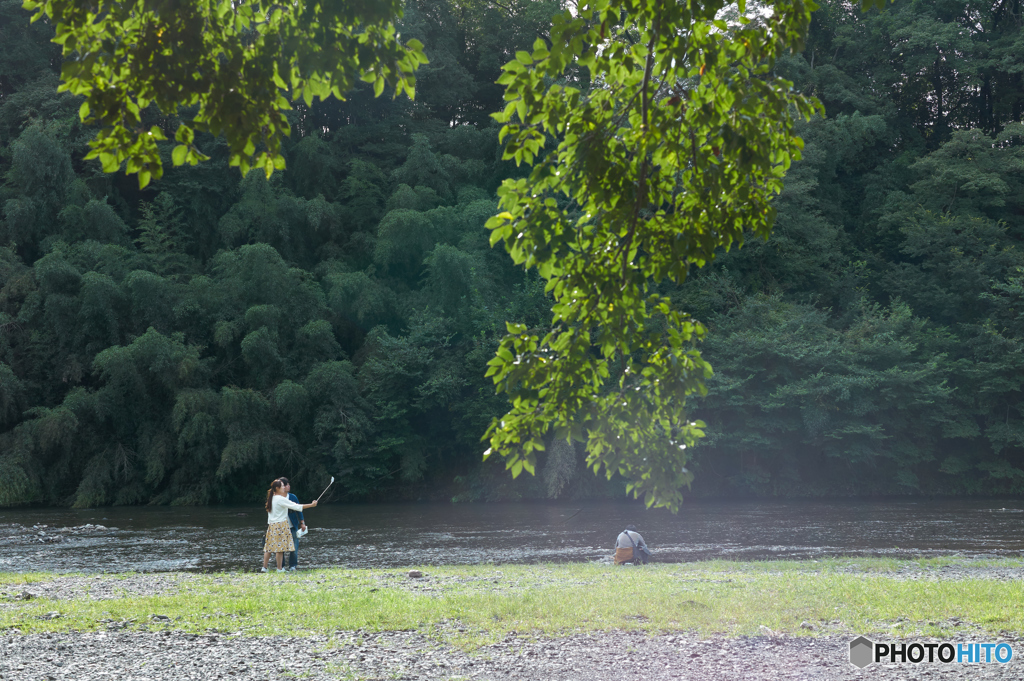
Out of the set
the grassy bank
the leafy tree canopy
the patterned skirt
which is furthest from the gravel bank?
the patterned skirt

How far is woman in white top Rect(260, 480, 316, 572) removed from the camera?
42.0 ft

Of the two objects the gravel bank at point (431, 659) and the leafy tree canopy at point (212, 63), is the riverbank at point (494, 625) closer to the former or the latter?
the gravel bank at point (431, 659)

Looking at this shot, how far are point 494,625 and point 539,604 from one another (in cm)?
100

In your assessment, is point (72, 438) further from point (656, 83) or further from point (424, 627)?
point (656, 83)

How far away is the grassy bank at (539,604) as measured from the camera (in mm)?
7668

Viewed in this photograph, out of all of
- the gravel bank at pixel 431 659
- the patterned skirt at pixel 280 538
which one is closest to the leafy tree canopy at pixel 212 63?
the gravel bank at pixel 431 659

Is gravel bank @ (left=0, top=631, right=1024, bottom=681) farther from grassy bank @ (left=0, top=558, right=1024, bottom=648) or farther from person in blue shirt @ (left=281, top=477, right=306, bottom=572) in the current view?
person in blue shirt @ (left=281, top=477, right=306, bottom=572)

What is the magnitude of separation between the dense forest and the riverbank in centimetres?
1843

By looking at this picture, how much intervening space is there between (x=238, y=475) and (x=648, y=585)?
23.1 meters

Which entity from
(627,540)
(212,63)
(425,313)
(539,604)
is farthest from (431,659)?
(425,313)

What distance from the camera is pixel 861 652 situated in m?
6.66

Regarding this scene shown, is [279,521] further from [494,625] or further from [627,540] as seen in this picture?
[494,625]

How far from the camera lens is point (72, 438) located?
28.7 metres

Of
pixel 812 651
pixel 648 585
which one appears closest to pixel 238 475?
pixel 648 585
